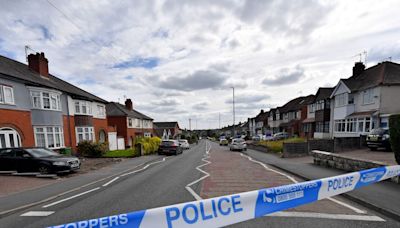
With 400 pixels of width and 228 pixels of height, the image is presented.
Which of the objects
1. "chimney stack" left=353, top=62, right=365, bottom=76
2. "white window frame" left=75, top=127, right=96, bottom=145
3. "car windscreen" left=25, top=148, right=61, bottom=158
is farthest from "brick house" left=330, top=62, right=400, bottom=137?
"white window frame" left=75, top=127, right=96, bottom=145

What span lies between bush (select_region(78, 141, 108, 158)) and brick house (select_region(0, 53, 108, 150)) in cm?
168

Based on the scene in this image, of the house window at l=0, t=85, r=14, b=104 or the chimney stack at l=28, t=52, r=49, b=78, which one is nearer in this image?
the house window at l=0, t=85, r=14, b=104

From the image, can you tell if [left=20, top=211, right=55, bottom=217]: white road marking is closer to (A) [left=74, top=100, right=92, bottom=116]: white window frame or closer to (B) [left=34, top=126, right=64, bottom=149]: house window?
(B) [left=34, top=126, right=64, bottom=149]: house window

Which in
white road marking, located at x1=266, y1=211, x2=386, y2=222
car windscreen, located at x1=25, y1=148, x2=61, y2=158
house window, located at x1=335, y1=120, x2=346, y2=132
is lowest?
house window, located at x1=335, y1=120, x2=346, y2=132

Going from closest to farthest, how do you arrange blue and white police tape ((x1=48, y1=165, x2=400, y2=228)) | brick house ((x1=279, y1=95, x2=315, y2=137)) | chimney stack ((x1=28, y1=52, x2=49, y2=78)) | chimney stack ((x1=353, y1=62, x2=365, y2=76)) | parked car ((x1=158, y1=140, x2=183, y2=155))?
1. blue and white police tape ((x1=48, y1=165, x2=400, y2=228))
2. chimney stack ((x1=28, y1=52, x2=49, y2=78))
3. parked car ((x1=158, y1=140, x2=183, y2=155))
4. chimney stack ((x1=353, y1=62, x2=365, y2=76))
5. brick house ((x1=279, y1=95, x2=315, y2=137))

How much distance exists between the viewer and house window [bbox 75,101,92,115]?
20.1m

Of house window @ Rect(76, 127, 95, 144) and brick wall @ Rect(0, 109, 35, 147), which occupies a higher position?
brick wall @ Rect(0, 109, 35, 147)

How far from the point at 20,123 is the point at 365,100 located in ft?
103

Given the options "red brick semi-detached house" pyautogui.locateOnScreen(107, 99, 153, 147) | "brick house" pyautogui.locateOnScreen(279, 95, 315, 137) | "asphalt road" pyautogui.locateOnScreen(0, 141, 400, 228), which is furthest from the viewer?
"brick house" pyautogui.locateOnScreen(279, 95, 315, 137)

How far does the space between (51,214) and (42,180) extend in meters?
5.29

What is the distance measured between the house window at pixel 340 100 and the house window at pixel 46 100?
101ft

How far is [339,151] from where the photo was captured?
48.9 ft

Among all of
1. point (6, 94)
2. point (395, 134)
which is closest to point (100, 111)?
point (6, 94)

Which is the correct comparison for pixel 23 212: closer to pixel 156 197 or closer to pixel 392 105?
pixel 156 197
